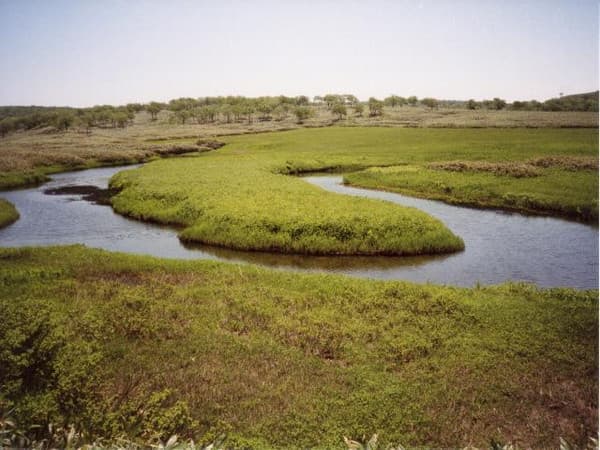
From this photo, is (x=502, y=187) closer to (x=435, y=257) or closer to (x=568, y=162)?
(x=568, y=162)

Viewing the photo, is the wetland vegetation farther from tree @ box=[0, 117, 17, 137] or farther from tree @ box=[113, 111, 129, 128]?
tree @ box=[113, 111, 129, 128]

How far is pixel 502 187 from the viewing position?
37562 millimetres

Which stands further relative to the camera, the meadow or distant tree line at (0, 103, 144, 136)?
distant tree line at (0, 103, 144, 136)

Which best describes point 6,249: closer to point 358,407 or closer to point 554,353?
point 358,407

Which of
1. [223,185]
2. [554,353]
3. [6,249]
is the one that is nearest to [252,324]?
[554,353]

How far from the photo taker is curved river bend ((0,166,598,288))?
21062 millimetres

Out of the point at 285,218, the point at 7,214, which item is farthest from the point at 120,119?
the point at 285,218

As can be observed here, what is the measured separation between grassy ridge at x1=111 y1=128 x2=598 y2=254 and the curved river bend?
41.0 inches

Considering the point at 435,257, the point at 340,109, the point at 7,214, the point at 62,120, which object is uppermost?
the point at 340,109

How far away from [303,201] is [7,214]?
64.3 feet

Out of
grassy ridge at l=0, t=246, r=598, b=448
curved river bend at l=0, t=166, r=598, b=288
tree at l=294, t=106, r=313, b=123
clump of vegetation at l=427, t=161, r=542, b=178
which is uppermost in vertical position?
tree at l=294, t=106, r=313, b=123

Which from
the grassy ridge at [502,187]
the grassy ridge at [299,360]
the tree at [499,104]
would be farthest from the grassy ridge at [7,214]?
the tree at [499,104]

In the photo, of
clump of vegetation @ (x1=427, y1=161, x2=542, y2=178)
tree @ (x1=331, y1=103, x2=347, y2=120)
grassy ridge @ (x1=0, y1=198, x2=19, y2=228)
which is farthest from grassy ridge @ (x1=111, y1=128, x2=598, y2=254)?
tree @ (x1=331, y1=103, x2=347, y2=120)

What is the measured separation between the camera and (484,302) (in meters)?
15.6
